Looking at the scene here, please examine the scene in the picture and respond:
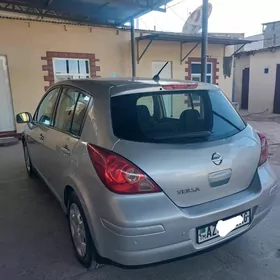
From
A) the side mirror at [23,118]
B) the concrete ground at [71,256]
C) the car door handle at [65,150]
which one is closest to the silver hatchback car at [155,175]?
the car door handle at [65,150]

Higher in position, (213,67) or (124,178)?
(213,67)

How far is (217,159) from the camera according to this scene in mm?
1757

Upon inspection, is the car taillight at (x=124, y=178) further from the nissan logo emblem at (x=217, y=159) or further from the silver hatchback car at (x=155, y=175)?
the nissan logo emblem at (x=217, y=159)

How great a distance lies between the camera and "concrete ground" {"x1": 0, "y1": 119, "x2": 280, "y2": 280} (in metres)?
1.96

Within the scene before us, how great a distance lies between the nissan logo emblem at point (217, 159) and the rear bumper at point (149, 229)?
0.28 m

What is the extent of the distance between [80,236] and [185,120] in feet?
3.92

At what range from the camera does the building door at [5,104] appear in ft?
23.6

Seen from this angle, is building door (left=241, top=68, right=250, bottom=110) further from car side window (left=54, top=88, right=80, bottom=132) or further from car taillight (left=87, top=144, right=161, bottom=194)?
car taillight (left=87, top=144, right=161, bottom=194)

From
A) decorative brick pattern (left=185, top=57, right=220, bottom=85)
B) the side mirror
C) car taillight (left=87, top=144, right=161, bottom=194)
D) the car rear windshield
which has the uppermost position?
decorative brick pattern (left=185, top=57, right=220, bottom=85)

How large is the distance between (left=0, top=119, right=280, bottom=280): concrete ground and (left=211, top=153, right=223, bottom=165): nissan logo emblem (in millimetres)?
730

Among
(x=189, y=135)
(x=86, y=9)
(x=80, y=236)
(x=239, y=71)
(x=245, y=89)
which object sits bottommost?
(x=80, y=236)

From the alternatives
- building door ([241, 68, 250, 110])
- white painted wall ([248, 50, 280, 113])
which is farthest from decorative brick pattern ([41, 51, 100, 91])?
building door ([241, 68, 250, 110])

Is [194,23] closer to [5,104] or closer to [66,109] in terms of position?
[5,104]

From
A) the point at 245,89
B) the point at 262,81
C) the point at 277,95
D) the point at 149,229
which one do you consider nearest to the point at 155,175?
the point at 149,229
